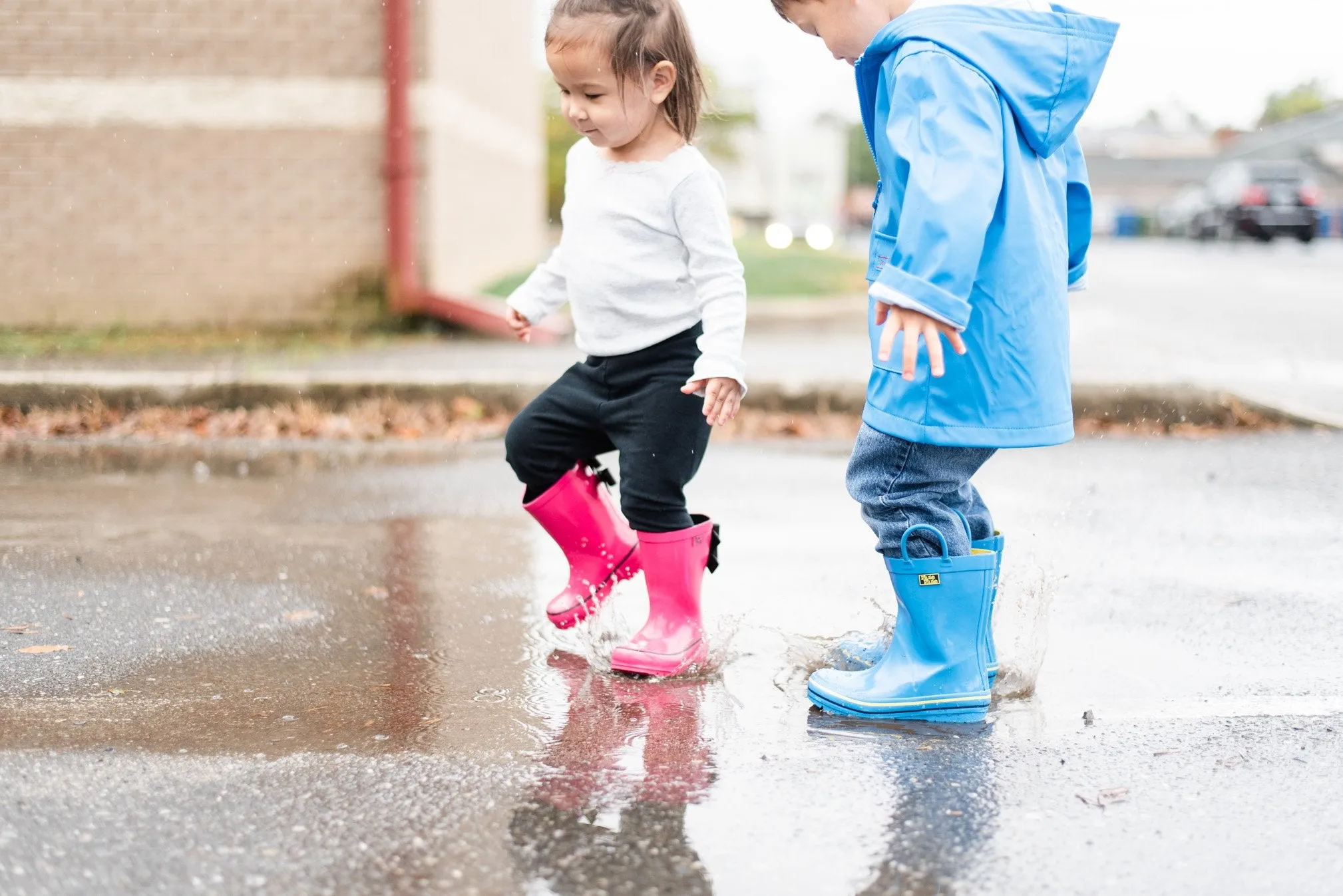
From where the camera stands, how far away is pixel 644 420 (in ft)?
9.82

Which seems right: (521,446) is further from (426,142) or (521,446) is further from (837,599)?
(426,142)

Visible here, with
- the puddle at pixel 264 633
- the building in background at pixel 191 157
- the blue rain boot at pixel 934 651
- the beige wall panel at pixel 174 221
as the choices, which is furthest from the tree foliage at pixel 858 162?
the blue rain boot at pixel 934 651

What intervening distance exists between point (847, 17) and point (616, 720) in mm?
1473

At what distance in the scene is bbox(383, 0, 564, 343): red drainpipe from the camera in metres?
9.19

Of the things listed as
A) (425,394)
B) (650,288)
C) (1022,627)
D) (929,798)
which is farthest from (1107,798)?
(425,394)

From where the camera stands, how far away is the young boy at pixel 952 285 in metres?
2.39

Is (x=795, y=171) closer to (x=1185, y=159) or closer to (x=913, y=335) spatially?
(x=1185, y=159)

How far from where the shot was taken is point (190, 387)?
6.14m

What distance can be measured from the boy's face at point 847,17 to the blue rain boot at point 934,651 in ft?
3.26

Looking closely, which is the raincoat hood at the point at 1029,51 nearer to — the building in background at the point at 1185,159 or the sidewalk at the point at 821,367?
the sidewalk at the point at 821,367

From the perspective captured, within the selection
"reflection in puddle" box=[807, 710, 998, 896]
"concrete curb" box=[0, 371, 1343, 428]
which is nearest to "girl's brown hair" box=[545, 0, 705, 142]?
"reflection in puddle" box=[807, 710, 998, 896]

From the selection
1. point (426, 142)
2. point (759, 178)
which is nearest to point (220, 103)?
point (426, 142)

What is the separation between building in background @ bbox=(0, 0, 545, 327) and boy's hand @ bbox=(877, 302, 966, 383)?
7.51 meters

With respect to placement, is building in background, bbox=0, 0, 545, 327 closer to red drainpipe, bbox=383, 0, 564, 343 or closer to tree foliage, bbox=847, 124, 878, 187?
red drainpipe, bbox=383, 0, 564, 343
